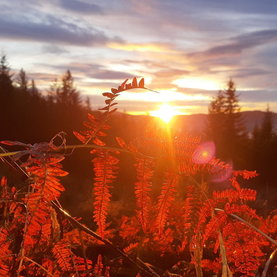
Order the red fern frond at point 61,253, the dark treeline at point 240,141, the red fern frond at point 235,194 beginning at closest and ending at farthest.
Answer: the red fern frond at point 235,194, the red fern frond at point 61,253, the dark treeline at point 240,141

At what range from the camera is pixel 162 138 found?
1.35 meters

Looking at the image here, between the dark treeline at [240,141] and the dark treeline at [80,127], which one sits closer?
the dark treeline at [80,127]

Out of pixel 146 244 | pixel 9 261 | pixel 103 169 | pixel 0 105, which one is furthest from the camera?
pixel 0 105

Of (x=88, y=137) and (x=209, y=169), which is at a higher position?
(x=88, y=137)

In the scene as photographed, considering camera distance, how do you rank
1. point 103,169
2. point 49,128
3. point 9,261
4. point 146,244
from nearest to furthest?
1. point 103,169
2. point 9,261
3. point 146,244
4. point 49,128

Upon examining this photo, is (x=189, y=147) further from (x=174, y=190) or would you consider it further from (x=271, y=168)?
(x=271, y=168)

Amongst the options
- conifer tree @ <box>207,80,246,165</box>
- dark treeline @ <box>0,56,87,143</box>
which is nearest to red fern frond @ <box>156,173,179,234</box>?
dark treeline @ <box>0,56,87,143</box>

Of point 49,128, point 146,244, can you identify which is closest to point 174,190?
point 146,244

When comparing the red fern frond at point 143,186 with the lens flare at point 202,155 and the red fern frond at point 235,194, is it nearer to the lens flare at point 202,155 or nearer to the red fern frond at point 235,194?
the lens flare at point 202,155

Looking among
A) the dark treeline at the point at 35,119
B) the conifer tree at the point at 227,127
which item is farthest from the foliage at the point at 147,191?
the conifer tree at the point at 227,127

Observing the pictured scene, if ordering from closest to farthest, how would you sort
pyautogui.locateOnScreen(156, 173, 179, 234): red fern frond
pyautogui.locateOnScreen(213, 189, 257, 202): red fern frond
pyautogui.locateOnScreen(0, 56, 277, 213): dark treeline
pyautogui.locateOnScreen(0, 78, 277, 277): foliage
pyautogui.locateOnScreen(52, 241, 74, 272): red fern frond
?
pyautogui.locateOnScreen(0, 78, 277, 277): foliage → pyautogui.locateOnScreen(156, 173, 179, 234): red fern frond → pyautogui.locateOnScreen(213, 189, 257, 202): red fern frond → pyautogui.locateOnScreen(52, 241, 74, 272): red fern frond → pyautogui.locateOnScreen(0, 56, 277, 213): dark treeline

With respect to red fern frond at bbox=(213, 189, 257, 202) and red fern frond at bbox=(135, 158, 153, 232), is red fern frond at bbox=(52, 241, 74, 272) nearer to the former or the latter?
red fern frond at bbox=(135, 158, 153, 232)

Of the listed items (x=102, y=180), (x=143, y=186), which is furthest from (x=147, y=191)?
(x=102, y=180)

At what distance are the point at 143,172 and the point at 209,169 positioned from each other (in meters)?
0.23
